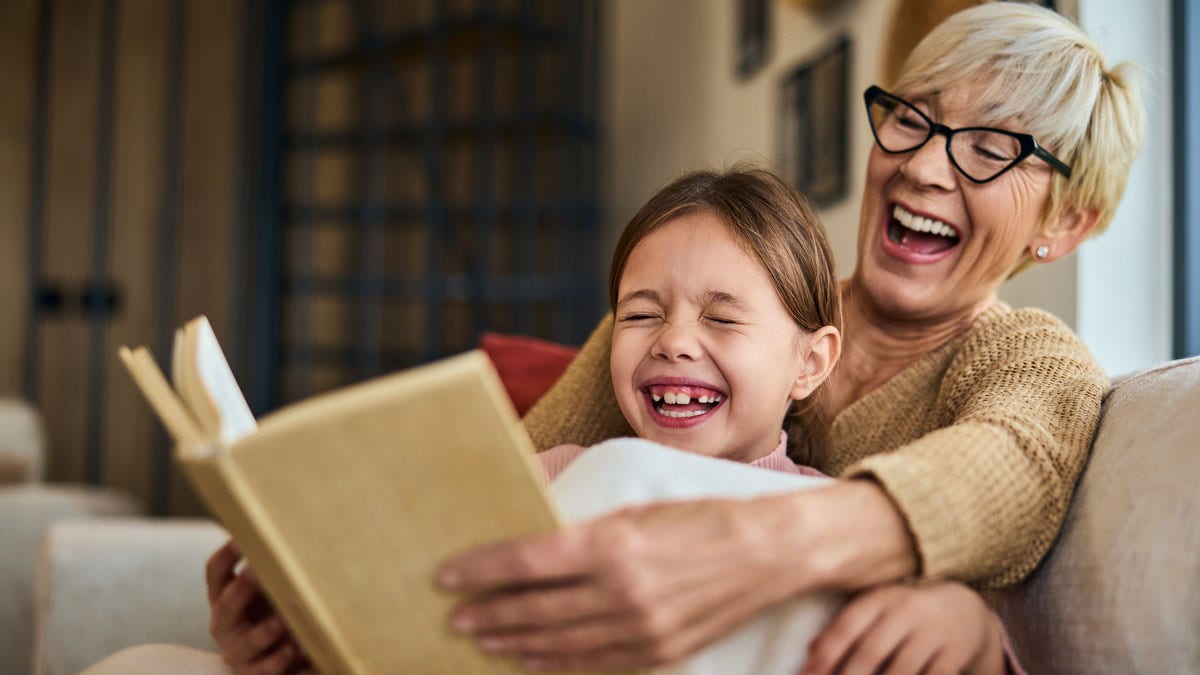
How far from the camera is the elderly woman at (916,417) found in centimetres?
66

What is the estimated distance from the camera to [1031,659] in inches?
37.5

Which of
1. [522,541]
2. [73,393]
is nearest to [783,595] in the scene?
[522,541]

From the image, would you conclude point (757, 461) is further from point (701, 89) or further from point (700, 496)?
point (701, 89)

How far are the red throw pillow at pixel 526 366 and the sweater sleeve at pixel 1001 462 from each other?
0.69 m

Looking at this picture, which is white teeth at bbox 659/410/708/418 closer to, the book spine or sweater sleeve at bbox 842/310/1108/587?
sweater sleeve at bbox 842/310/1108/587

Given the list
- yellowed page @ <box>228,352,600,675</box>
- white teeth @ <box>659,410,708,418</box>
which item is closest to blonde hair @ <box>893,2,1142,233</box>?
white teeth @ <box>659,410,708,418</box>

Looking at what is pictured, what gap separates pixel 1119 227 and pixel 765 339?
0.81 metres

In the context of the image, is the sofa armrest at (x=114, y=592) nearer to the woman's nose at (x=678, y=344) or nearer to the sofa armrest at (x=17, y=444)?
the woman's nose at (x=678, y=344)

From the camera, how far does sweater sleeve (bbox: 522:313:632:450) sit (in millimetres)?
1363

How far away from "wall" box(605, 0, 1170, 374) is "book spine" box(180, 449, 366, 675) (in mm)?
1249

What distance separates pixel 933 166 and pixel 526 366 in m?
0.68

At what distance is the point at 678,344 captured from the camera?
3.59ft

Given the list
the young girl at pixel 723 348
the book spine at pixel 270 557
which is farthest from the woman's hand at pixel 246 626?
the book spine at pixel 270 557

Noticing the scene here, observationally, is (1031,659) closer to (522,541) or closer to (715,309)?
(715,309)
